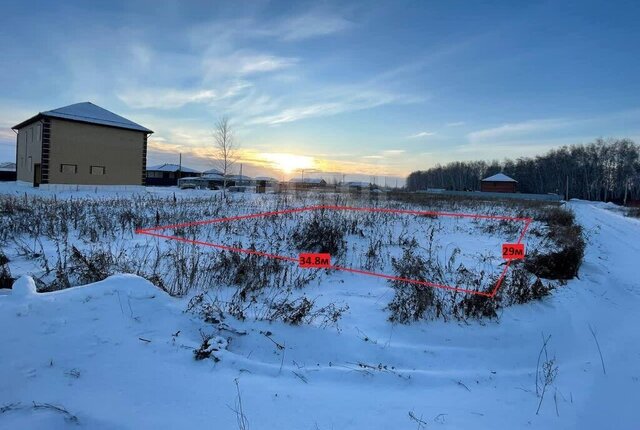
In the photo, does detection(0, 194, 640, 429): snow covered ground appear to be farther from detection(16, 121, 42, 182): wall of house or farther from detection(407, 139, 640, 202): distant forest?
detection(407, 139, 640, 202): distant forest

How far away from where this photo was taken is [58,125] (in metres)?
25.8

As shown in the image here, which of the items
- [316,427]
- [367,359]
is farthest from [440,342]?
[316,427]

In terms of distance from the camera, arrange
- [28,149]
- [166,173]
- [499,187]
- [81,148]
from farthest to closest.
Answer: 1. [499,187]
2. [166,173]
3. [28,149]
4. [81,148]

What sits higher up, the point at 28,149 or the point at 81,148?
the point at 81,148

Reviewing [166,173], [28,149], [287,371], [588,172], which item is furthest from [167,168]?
[588,172]

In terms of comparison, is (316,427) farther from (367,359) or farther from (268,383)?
(367,359)

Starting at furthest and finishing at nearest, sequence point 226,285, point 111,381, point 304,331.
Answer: point 226,285
point 304,331
point 111,381

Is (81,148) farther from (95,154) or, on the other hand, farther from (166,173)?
(166,173)

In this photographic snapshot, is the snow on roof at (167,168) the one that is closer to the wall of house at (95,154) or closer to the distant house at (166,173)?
the distant house at (166,173)

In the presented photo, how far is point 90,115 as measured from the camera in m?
27.9

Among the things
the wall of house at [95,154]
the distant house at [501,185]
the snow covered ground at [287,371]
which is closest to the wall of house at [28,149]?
the wall of house at [95,154]

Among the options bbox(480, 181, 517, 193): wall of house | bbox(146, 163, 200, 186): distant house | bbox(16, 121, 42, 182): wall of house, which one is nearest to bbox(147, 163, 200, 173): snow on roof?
bbox(146, 163, 200, 186): distant house

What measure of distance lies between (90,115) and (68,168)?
4.55 metres

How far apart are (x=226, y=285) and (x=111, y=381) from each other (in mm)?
2492
